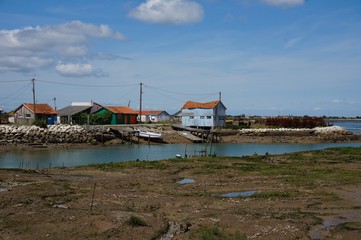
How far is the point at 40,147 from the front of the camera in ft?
177

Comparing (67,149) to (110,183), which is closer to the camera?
(110,183)

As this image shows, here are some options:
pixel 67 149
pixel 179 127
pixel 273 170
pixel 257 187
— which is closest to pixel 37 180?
pixel 257 187

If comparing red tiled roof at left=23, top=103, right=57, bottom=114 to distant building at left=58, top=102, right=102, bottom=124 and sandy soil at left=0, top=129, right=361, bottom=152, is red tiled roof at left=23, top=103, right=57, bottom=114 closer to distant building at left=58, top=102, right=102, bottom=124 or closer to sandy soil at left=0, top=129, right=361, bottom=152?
distant building at left=58, top=102, right=102, bottom=124

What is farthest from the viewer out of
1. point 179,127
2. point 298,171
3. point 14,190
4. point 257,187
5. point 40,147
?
point 179,127

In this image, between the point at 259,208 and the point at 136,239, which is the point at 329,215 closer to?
the point at 259,208

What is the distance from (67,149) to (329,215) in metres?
43.4

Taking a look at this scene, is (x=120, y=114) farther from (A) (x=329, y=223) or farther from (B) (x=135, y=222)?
(A) (x=329, y=223)

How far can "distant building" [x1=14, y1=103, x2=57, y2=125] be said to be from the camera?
230 feet

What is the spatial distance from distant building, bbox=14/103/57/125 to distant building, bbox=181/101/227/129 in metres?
24.3

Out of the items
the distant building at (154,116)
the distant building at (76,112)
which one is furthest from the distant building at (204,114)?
the distant building at (154,116)

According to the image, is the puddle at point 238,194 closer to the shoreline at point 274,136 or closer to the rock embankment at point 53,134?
the rock embankment at point 53,134

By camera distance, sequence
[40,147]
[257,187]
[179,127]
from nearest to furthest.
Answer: [257,187], [40,147], [179,127]

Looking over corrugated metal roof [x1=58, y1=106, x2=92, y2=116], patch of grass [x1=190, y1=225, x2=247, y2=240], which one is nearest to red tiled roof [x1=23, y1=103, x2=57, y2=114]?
corrugated metal roof [x1=58, y1=106, x2=92, y2=116]

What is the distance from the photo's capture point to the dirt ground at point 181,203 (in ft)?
44.9
